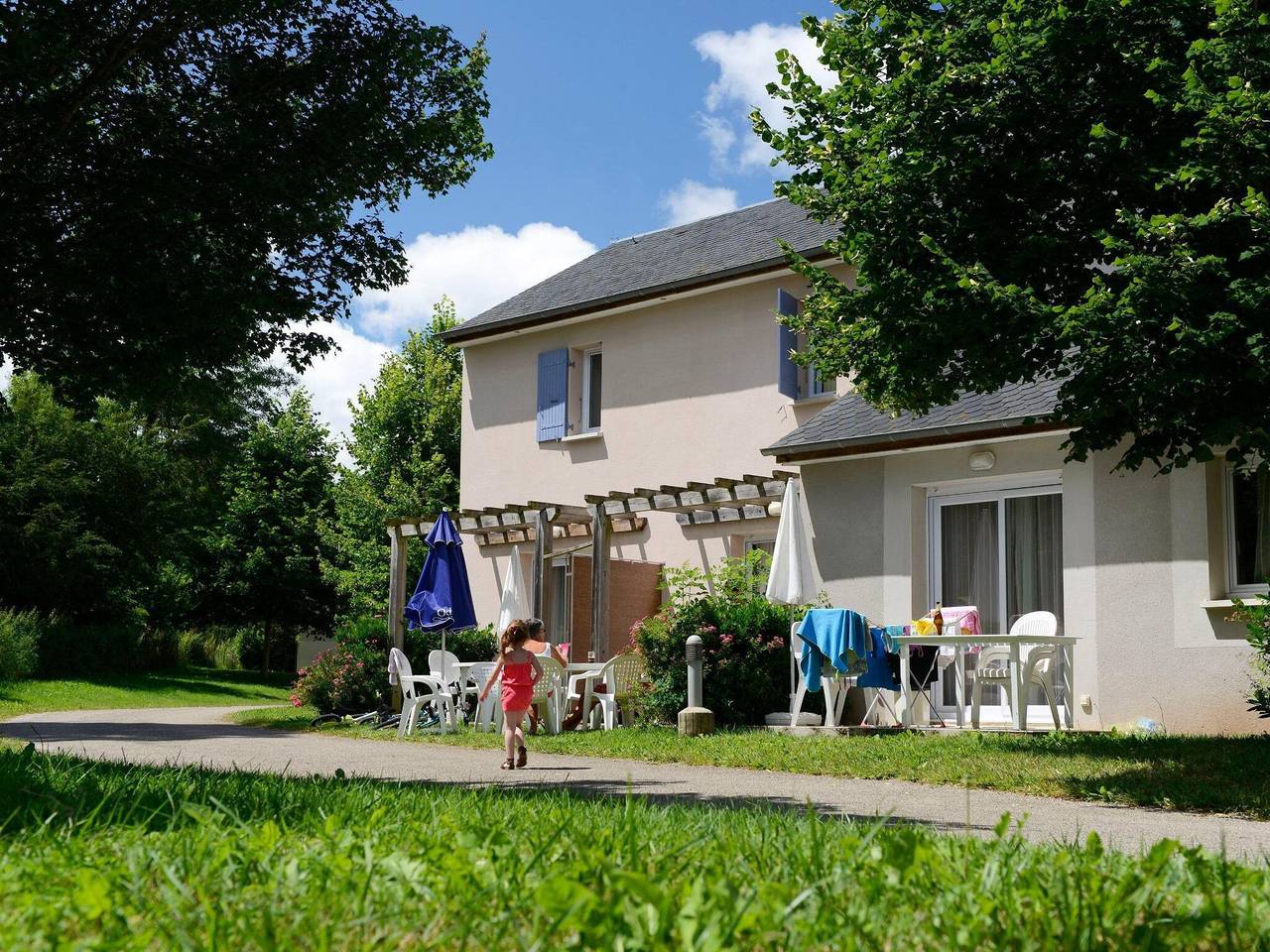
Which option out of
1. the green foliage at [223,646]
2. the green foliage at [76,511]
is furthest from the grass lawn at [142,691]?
the green foliage at [76,511]

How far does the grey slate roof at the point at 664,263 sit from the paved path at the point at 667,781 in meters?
8.59

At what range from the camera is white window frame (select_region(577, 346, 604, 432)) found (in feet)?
67.2

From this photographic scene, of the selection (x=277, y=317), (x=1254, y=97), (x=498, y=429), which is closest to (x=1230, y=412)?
(x=1254, y=97)

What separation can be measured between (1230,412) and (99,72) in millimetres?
8285

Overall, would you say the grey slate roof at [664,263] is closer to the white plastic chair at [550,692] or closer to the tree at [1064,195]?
the white plastic chair at [550,692]

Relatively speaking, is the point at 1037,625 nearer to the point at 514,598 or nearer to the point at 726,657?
the point at 726,657

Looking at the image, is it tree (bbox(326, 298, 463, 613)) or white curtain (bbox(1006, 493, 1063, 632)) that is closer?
white curtain (bbox(1006, 493, 1063, 632))

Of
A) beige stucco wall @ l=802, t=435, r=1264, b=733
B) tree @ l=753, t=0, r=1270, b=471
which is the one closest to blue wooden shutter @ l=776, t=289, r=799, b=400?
beige stucco wall @ l=802, t=435, r=1264, b=733

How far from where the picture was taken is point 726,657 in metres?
13.8

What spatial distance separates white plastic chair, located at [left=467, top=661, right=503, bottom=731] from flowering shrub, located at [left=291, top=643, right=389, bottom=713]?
2.08 m

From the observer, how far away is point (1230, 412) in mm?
7812

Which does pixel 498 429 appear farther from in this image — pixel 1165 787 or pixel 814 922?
pixel 814 922

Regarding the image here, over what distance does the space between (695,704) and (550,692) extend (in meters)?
2.42

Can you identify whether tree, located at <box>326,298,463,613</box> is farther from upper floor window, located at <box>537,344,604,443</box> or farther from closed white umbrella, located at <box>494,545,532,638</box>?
closed white umbrella, located at <box>494,545,532,638</box>
